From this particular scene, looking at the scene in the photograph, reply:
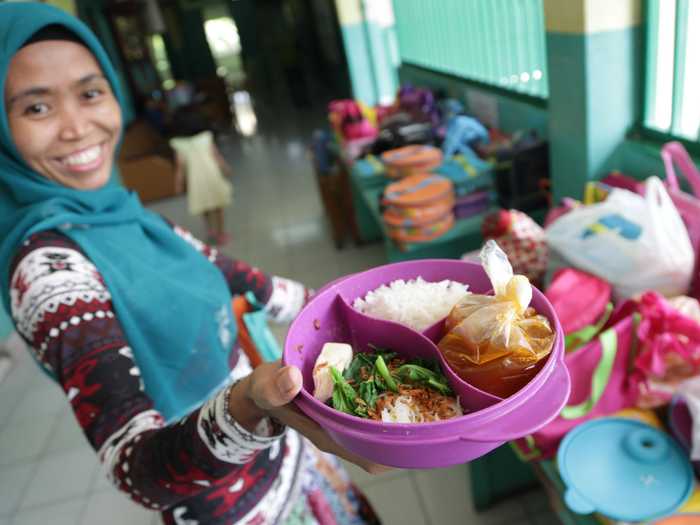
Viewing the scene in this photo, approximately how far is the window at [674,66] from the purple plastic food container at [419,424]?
50.6 inches

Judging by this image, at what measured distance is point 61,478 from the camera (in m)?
2.10

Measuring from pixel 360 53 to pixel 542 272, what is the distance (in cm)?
428

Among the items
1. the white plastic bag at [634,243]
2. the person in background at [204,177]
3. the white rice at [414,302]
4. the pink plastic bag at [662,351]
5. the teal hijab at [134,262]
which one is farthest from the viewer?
the person in background at [204,177]

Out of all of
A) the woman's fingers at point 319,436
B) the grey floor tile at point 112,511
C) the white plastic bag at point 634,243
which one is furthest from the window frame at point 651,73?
the grey floor tile at point 112,511

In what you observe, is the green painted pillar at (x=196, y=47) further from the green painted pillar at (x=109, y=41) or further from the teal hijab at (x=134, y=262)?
the teal hijab at (x=134, y=262)

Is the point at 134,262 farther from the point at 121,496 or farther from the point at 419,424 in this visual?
the point at 121,496

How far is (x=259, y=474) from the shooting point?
0.95m

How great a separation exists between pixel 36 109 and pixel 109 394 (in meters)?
0.50

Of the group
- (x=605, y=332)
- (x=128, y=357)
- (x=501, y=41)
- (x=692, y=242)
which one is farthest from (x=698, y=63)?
(x=128, y=357)

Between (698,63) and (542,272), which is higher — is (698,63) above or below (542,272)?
above

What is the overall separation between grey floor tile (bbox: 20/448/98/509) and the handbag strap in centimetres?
171

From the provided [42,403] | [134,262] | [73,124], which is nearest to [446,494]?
[134,262]

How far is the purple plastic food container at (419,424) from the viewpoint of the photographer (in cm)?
44

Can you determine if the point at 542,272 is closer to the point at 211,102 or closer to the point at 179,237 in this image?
the point at 179,237
